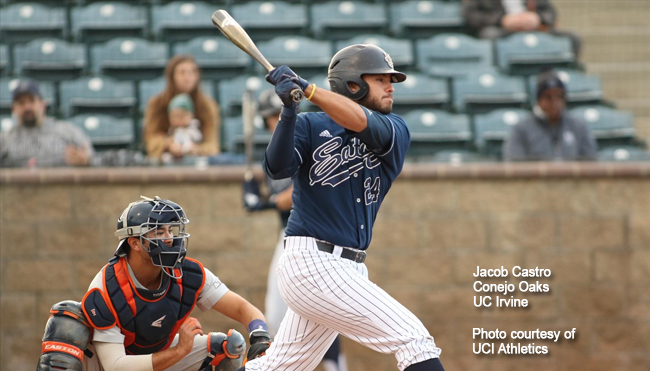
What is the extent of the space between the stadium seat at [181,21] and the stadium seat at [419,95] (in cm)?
198

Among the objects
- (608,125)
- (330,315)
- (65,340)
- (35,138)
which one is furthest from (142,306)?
(608,125)

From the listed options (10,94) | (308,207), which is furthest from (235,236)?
(308,207)

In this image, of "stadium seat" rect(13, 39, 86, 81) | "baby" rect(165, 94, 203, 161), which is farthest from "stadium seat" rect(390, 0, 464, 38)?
"stadium seat" rect(13, 39, 86, 81)

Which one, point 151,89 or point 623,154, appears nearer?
point 623,154

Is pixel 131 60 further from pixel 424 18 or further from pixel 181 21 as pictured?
pixel 424 18

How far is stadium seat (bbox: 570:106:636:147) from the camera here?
25.0ft

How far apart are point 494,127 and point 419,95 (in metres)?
0.71

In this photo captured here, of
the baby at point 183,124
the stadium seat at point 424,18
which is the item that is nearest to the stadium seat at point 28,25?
the baby at point 183,124

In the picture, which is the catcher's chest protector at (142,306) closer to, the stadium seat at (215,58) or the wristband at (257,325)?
the wristband at (257,325)

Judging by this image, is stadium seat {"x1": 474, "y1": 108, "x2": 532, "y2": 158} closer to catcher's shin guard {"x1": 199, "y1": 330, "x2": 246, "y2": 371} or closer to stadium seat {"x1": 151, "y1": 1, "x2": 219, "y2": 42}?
stadium seat {"x1": 151, "y1": 1, "x2": 219, "y2": 42}

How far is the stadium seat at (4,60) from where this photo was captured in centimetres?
818

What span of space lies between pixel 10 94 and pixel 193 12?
74.3 inches

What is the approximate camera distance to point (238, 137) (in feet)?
24.2

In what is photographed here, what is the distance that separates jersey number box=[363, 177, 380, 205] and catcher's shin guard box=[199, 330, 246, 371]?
86 centimetres
